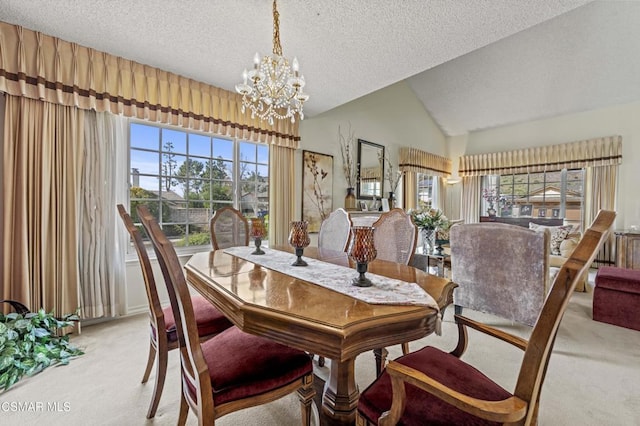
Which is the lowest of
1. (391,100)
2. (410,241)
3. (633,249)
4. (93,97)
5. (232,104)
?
(633,249)

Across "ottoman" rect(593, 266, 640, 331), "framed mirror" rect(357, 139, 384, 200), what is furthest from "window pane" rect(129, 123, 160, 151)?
"ottoman" rect(593, 266, 640, 331)

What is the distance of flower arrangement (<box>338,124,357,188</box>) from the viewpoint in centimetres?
456

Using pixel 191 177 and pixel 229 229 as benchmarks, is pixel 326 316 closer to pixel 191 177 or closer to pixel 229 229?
pixel 229 229

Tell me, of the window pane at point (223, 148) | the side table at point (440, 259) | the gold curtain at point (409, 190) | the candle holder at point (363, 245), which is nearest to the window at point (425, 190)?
the gold curtain at point (409, 190)

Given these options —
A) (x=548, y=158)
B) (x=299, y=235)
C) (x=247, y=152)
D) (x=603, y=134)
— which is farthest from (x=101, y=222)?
(x=603, y=134)

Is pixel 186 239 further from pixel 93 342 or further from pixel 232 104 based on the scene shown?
pixel 232 104

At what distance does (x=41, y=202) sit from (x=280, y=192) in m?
2.25

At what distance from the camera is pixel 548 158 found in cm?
531

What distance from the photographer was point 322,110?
12.5 ft

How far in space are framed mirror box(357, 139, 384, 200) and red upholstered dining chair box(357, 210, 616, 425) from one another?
152 inches

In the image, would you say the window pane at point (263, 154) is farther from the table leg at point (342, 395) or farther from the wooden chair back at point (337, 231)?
the table leg at point (342, 395)

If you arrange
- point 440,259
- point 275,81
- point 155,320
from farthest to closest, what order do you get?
point 440,259 < point 275,81 < point 155,320

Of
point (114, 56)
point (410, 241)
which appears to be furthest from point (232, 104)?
point (410, 241)

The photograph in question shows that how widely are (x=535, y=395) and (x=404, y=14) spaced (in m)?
2.24
